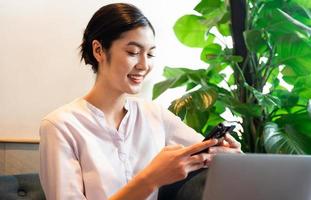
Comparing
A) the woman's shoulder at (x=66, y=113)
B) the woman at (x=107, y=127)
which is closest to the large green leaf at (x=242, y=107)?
the woman at (x=107, y=127)

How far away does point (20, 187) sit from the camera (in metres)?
1.18

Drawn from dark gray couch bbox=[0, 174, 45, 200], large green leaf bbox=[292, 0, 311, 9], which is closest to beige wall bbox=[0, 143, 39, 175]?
dark gray couch bbox=[0, 174, 45, 200]

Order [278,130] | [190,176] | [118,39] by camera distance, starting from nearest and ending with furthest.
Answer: [118,39] < [190,176] < [278,130]

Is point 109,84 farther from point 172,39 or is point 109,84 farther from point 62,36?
point 172,39

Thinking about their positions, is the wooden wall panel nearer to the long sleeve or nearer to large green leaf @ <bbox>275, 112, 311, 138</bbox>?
the long sleeve

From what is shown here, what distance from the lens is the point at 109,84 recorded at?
1.12 meters

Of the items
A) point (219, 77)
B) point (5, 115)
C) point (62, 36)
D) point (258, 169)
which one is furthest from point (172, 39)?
point (258, 169)

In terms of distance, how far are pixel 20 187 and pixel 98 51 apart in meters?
0.45

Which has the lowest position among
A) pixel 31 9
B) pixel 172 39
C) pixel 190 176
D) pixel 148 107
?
pixel 190 176

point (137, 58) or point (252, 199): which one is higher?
point (137, 58)

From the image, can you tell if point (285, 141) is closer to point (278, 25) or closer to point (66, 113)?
point (278, 25)

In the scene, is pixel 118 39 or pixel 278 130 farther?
pixel 278 130

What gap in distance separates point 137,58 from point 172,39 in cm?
78

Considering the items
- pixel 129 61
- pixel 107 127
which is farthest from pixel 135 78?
pixel 107 127
